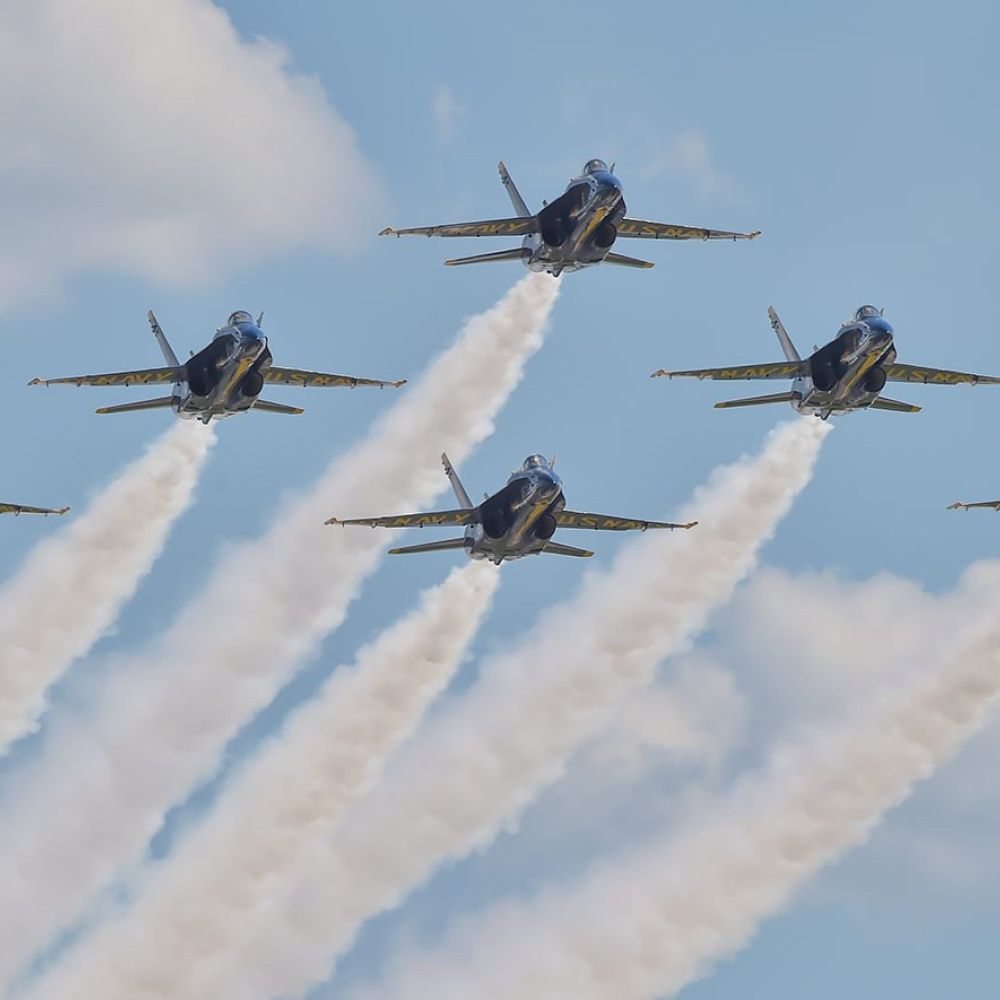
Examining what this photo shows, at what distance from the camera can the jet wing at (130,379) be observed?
161 meters

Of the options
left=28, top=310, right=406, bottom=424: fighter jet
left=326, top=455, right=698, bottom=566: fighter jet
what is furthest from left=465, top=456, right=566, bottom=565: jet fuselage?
left=28, top=310, right=406, bottom=424: fighter jet

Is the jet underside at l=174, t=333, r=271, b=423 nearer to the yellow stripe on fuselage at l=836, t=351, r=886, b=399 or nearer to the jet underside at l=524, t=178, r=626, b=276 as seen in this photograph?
the jet underside at l=524, t=178, r=626, b=276

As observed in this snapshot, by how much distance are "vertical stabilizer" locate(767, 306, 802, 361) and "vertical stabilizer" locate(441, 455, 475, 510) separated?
19.4 meters

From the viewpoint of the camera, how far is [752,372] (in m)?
170

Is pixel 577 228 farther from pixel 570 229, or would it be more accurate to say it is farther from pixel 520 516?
Answer: pixel 520 516

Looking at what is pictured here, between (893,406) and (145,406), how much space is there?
132 ft

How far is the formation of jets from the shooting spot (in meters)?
156

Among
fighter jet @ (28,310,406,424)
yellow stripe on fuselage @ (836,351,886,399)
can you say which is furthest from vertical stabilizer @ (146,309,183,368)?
yellow stripe on fuselage @ (836,351,886,399)

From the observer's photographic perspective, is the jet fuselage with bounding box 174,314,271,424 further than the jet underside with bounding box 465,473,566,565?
Yes

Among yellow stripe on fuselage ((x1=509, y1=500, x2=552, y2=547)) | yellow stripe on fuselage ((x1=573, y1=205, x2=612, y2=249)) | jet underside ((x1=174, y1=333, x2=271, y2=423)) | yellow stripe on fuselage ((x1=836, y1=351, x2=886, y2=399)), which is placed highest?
yellow stripe on fuselage ((x1=573, y1=205, x2=612, y2=249))

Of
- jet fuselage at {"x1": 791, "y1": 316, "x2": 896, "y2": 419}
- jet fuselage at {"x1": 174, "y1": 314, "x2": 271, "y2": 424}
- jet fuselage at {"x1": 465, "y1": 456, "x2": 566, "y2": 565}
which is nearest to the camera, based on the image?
jet fuselage at {"x1": 465, "y1": 456, "x2": 566, "y2": 565}

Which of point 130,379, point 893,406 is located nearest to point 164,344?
point 130,379

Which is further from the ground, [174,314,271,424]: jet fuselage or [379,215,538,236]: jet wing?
[379,215,538,236]: jet wing

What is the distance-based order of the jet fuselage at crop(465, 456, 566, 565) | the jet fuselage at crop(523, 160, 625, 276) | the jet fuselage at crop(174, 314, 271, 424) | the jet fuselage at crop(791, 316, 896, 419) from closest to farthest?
1. the jet fuselage at crop(465, 456, 566, 565)
2. the jet fuselage at crop(174, 314, 271, 424)
3. the jet fuselage at crop(791, 316, 896, 419)
4. the jet fuselage at crop(523, 160, 625, 276)
